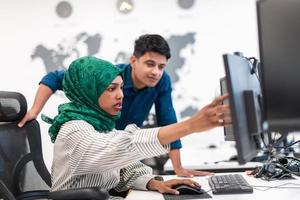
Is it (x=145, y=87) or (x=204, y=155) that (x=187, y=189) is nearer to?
(x=145, y=87)

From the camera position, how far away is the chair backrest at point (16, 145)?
4.79ft

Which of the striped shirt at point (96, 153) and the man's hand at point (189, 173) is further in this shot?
the man's hand at point (189, 173)

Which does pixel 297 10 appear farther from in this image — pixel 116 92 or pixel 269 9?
pixel 116 92

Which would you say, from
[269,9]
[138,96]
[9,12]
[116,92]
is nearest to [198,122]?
[269,9]

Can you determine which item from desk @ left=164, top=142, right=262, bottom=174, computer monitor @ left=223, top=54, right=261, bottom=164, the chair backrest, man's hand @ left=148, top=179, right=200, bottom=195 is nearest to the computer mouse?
man's hand @ left=148, top=179, right=200, bottom=195

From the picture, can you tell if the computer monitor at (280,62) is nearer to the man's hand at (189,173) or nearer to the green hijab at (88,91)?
the green hijab at (88,91)

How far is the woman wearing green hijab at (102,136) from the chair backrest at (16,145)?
0.19 m

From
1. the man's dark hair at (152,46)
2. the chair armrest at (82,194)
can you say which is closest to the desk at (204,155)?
the man's dark hair at (152,46)

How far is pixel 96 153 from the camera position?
1139 millimetres

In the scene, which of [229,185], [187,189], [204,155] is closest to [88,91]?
[187,189]

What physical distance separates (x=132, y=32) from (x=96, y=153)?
6.60 feet

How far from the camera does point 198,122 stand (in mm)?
943

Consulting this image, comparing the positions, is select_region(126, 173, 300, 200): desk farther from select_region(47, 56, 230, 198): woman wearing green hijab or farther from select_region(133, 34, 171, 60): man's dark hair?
select_region(133, 34, 171, 60): man's dark hair

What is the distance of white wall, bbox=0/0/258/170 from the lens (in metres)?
2.95
